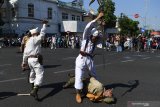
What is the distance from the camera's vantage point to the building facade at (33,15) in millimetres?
56963

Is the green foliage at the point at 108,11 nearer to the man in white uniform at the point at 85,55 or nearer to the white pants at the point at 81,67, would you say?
the man in white uniform at the point at 85,55

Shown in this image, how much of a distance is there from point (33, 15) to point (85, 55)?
50288 mm

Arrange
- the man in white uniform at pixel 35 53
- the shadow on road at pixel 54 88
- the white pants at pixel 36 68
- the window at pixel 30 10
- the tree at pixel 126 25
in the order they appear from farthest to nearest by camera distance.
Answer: the tree at pixel 126 25 < the window at pixel 30 10 < the shadow on road at pixel 54 88 < the man in white uniform at pixel 35 53 < the white pants at pixel 36 68

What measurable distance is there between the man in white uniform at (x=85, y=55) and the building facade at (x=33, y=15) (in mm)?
41995

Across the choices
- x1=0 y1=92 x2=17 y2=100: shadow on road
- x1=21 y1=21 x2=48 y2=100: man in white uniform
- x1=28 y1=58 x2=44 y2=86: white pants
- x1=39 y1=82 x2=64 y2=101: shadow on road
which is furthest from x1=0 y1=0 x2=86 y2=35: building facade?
A: x1=28 y1=58 x2=44 y2=86: white pants

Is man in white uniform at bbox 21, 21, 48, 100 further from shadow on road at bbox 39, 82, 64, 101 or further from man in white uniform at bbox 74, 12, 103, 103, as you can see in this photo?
man in white uniform at bbox 74, 12, 103, 103

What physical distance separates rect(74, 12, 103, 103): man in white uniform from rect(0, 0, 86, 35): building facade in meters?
42.0

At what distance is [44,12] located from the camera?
63.3 metres

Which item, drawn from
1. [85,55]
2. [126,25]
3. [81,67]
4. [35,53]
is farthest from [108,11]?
[126,25]

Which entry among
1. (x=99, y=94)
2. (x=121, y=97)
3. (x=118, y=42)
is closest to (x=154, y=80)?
(x=121, y=97)

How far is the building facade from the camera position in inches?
2243

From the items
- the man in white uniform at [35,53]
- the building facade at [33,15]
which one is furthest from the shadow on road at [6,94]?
the building facade at [33,15]

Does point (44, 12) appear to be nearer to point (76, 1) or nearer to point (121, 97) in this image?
point (76, 1)

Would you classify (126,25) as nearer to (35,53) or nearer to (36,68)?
(35,53)
